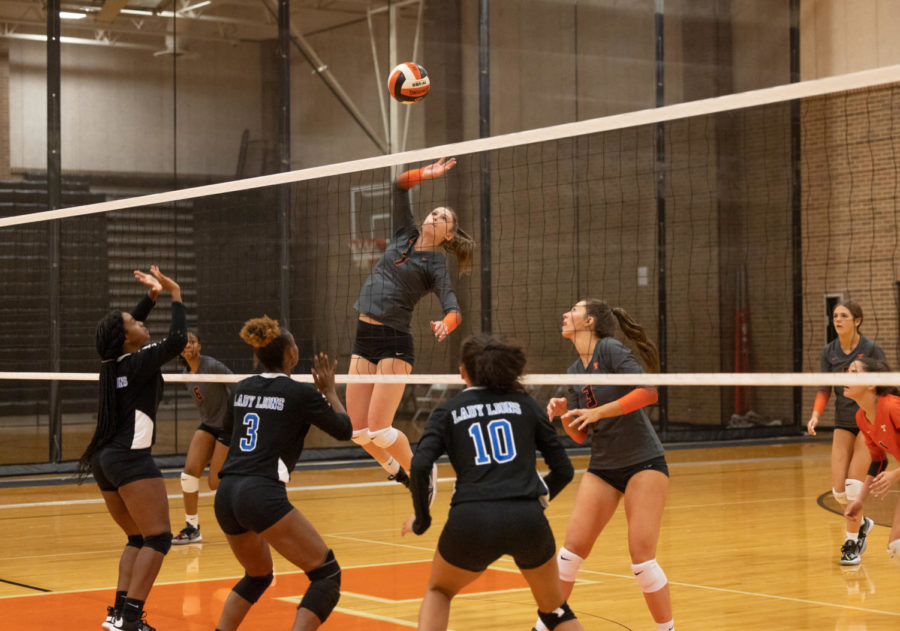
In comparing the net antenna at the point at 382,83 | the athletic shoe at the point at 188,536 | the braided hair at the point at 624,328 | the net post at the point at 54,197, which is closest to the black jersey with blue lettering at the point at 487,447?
the braided hair at the point at 624,328

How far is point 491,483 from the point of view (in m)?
4.26

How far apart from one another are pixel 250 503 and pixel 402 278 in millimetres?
2672

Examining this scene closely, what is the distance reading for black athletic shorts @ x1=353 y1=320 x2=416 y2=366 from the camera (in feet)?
24.0

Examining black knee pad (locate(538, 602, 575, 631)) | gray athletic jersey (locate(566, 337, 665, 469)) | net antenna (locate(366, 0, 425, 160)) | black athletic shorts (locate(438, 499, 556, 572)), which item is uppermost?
net antenna (locate(366, 0, 425, 160))

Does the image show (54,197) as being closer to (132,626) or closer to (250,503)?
(132,626)

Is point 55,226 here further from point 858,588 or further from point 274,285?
point 858,588

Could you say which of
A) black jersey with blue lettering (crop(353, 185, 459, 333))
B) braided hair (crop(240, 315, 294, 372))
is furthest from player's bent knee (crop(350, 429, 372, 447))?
braided hair (crop(240, 315, 294, 372))

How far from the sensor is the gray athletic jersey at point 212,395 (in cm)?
880

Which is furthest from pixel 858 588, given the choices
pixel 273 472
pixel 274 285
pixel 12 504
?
pixel 274 285

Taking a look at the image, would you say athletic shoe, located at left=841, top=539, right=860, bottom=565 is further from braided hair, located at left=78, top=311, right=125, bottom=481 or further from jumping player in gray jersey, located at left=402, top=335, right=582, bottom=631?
braided hair, located at left=78, top=311, right=125, bottom=481

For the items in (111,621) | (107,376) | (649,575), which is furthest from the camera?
(107,376)

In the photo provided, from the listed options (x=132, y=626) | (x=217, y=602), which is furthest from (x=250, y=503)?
(x=217, y=602)

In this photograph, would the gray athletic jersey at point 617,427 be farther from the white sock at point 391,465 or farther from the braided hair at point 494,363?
the white sock at point 391,465

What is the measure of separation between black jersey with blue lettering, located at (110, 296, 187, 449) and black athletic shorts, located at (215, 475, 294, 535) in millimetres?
1020
